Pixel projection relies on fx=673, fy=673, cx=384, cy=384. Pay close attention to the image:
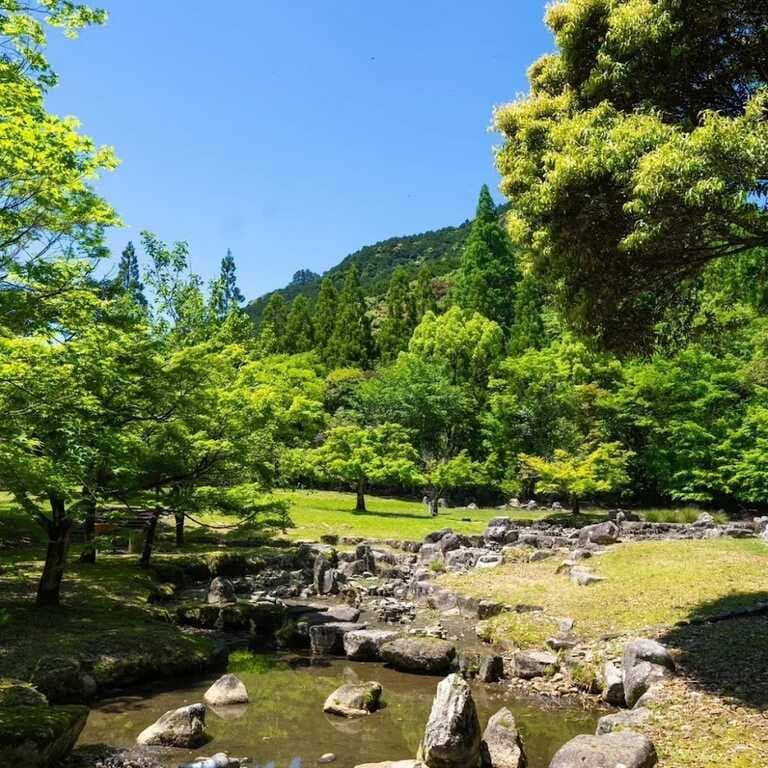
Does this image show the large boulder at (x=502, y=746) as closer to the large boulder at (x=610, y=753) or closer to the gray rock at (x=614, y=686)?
the large boulder at (x=610, y=753)

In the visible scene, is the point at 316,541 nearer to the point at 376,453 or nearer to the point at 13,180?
the point at 376,453

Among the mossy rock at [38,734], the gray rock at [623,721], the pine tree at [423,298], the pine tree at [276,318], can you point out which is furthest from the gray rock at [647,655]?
the pine tree at [423,298]

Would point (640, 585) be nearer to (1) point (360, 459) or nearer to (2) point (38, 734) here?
(2) point (38, 734)

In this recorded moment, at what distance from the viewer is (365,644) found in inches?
484

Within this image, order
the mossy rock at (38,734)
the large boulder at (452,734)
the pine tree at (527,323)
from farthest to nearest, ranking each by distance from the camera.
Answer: the pine tree at (527,323) → the large boulder at (452,734) → the mossy rock at (38,734)

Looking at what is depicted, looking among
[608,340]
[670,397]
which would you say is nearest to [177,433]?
[608,340]

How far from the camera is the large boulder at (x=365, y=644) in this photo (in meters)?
12.2

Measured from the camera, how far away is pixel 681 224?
830 cm

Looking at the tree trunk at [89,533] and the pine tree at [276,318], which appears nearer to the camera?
the tree trunk at [89,533]

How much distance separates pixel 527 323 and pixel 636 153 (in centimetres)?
4351

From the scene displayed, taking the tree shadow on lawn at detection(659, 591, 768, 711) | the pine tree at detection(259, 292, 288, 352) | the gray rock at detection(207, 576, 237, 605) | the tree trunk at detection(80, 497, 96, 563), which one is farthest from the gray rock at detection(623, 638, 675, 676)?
the pine tree at detection(259, 292, 288, 352)

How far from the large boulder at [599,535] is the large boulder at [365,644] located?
1174cm

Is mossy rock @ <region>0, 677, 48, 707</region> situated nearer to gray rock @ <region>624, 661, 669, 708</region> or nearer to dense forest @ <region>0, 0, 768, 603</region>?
dense forest @ <region>0, 0, 768, 603</region>

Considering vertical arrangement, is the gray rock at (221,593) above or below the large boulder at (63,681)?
below
